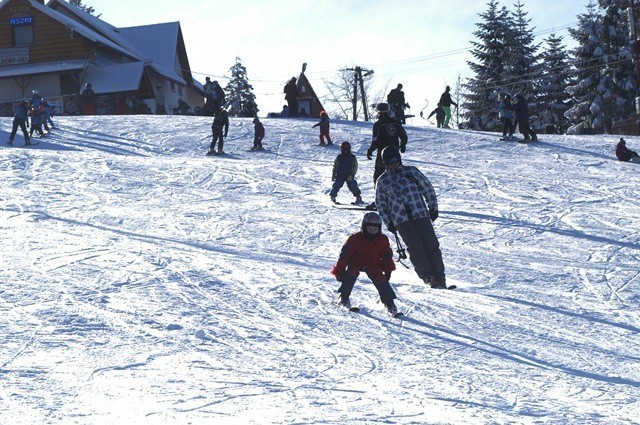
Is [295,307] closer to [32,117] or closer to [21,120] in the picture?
[21,120]

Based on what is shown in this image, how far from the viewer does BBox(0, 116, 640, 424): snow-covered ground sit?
19.8 feet

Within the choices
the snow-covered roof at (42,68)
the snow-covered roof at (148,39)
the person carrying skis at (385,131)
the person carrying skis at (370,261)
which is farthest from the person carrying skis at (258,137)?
the snow-covered roof at (148,39)

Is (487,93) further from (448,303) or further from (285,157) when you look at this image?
(448,303)

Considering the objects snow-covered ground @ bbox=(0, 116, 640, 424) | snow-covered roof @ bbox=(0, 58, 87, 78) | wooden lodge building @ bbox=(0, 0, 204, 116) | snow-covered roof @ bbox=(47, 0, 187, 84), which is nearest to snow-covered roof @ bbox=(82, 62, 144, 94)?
wooden lodge building @ bbox=(0, 0, 204, 116)

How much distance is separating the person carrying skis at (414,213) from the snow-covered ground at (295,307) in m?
0.31

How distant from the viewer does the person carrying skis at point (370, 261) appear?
8.85 metres

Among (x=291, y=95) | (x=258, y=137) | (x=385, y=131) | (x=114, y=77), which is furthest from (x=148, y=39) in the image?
(x=385, y=131)

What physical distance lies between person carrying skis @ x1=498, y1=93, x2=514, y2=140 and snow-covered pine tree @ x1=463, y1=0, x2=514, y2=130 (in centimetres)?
2705

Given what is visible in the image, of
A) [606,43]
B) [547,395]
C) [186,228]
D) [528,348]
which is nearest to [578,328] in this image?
[528,348]

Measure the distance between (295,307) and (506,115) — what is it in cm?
1827

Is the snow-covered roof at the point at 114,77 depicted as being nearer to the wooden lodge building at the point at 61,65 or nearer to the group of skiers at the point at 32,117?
the wooden lodge building at the point at 61,65

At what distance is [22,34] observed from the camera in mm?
44688

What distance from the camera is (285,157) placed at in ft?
79.6

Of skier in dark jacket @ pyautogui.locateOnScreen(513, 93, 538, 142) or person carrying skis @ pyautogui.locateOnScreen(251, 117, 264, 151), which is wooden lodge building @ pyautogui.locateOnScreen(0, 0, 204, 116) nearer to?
person carrying skis @ pyautogui.locateOnScreen(251, 117, 264, 151)
